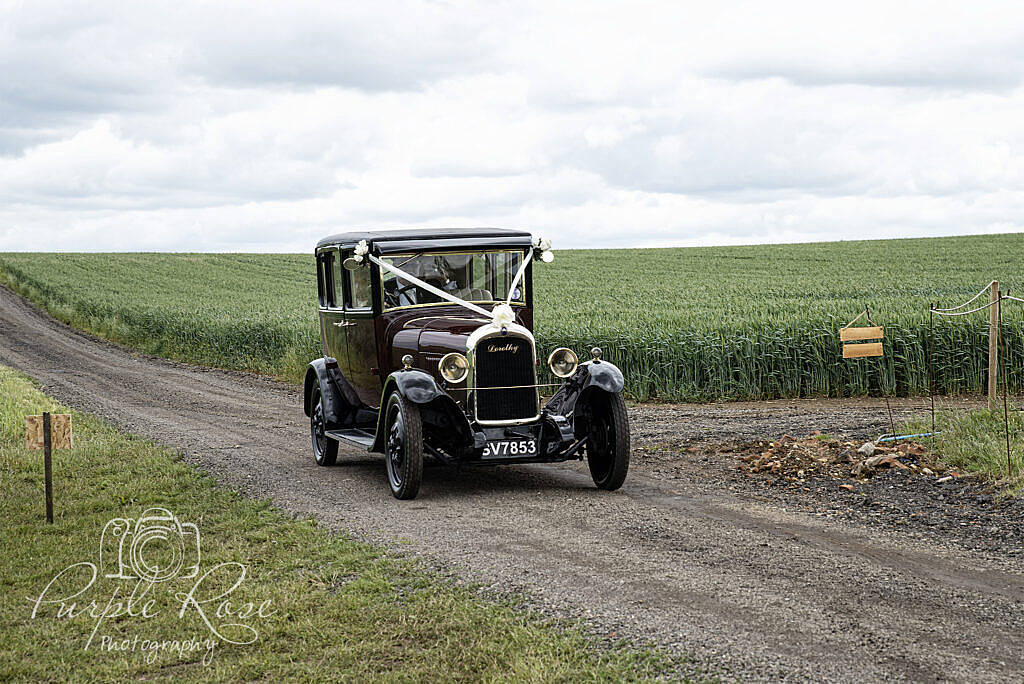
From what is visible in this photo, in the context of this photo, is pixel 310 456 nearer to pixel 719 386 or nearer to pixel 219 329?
pixel 719 386

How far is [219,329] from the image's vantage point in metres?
26.2

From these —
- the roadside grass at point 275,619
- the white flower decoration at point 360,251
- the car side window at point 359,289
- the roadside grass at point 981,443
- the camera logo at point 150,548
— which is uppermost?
the white flower decoration at point 360,251

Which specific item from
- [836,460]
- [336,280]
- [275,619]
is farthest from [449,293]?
[275,619]

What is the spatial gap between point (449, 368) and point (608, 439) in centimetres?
166

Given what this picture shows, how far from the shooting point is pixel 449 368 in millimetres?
9211

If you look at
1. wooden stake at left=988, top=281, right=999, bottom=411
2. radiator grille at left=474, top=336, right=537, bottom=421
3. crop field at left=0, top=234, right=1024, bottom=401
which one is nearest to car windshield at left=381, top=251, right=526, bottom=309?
radiator grille at left=474, top=336, right=537, bottom=421

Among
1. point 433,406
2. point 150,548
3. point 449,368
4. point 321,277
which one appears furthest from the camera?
point 321,277

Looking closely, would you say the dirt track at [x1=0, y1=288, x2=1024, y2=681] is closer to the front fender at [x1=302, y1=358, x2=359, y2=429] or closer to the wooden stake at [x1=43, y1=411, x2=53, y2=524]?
the front fender at [x1=302, y1=358, x2=359, y2=429]

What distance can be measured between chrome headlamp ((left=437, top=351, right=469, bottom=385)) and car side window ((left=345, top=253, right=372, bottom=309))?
5.00 feet

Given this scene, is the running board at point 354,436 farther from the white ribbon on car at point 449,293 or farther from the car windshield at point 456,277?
the white ribbon on car at point 449,293

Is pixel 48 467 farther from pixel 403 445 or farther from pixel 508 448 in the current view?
pixel 508 448

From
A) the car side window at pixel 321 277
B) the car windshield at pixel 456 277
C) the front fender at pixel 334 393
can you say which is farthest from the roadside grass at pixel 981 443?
the car side window at pixel 321 277

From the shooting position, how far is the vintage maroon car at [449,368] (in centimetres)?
907

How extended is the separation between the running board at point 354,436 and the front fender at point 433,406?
1.94 ft
